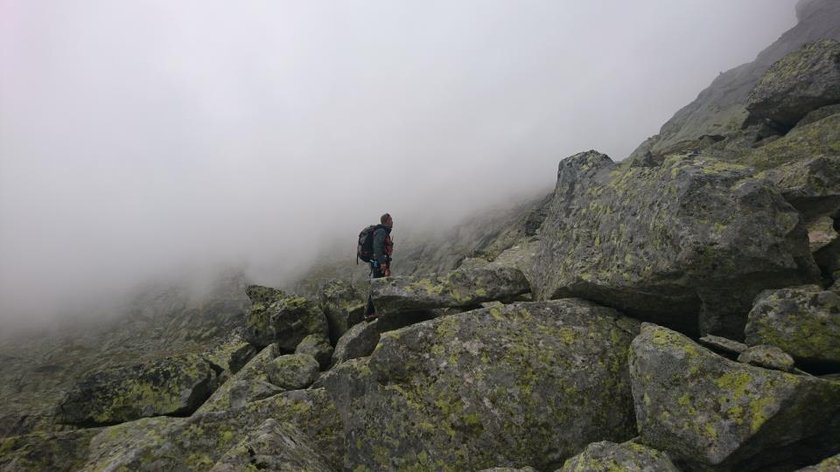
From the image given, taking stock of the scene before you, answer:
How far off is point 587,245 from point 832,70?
20.5 m

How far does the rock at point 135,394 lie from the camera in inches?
636

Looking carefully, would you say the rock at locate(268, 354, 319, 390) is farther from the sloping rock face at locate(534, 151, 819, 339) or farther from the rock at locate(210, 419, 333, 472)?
the sloping rock face at locate(534, 151, 819, 339)

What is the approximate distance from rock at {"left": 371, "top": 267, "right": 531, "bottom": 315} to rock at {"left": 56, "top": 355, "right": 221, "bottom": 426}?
8643mm

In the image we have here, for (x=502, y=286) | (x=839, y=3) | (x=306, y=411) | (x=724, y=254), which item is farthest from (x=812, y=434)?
(x=839, y=3)

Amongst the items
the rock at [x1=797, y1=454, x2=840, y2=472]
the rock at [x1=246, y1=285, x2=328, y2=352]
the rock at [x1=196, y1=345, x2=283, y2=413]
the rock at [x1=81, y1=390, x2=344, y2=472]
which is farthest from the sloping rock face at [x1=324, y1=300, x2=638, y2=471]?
the rock at [x1=246, y1=285, x2=328, y2=352]

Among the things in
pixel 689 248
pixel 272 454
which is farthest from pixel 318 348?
pixel 689 248

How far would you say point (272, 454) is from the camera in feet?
28.0

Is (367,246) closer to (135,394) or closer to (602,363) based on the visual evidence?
(135,394)

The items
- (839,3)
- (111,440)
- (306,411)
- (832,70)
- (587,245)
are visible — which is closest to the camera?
(306,411)

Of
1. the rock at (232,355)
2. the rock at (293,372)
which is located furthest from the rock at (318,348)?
the rock at (232,355)

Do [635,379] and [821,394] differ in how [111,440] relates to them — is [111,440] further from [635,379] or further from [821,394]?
[821,394]

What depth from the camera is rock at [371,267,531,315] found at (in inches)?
536

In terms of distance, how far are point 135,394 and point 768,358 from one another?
18.7m

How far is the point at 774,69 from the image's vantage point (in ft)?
88.5
